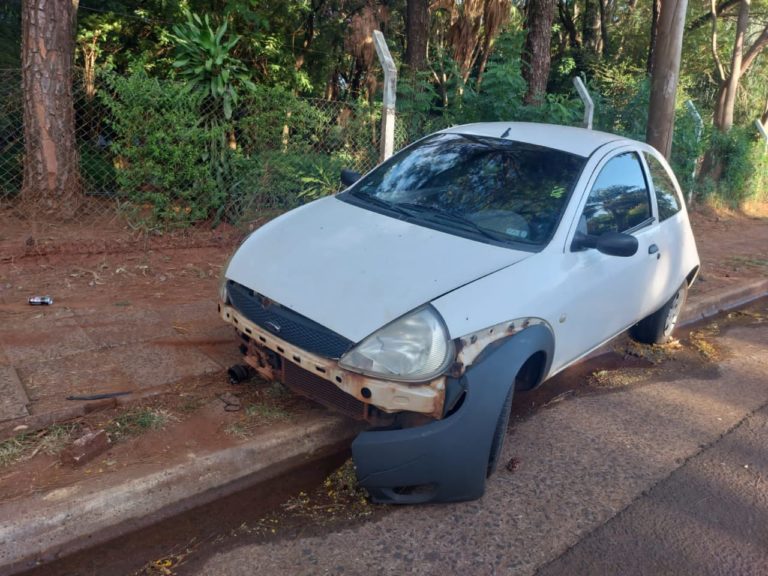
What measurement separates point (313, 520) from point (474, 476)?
80 centimetres

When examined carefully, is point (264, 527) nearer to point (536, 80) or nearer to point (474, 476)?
point (474, 476)

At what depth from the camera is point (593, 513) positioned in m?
3.33

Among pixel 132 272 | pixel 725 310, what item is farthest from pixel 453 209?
pixel 725 310

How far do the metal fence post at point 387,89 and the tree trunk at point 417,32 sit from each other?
5.48 m

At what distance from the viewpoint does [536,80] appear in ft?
34.1

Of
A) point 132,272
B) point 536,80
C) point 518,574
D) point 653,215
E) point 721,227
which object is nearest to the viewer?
point 518,574

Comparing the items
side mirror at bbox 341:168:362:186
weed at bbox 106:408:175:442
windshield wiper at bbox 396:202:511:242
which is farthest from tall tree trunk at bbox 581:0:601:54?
weed at bbox 106:408:175:442

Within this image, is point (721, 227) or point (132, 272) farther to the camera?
point (721, 227)

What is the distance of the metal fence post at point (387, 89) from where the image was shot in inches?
257

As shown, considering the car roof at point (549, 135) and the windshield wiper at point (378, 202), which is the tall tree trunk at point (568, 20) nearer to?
the car roof at point (549, 135)

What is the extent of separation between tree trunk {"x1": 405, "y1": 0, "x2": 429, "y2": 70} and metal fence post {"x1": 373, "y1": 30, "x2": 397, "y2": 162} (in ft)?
18.0

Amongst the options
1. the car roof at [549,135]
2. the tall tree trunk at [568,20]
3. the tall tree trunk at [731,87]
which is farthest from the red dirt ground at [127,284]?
the tall tree trunk at [568,20]

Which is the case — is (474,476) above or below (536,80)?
below

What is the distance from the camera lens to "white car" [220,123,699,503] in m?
3.12
